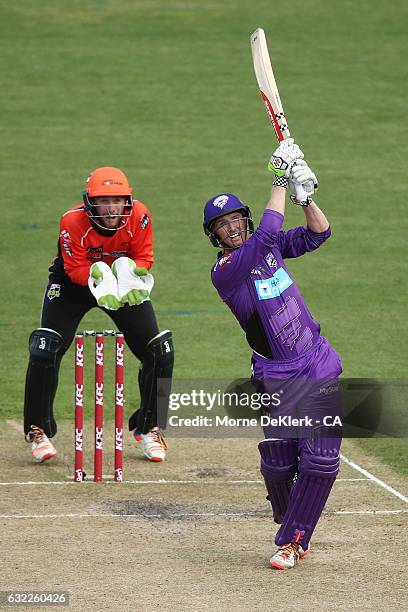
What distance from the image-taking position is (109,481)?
909cm

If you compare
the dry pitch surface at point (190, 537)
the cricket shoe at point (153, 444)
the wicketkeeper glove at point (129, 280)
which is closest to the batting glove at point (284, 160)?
the wicketkeeper glove at point (129, 280)

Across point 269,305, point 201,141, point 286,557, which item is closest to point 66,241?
point 269,305

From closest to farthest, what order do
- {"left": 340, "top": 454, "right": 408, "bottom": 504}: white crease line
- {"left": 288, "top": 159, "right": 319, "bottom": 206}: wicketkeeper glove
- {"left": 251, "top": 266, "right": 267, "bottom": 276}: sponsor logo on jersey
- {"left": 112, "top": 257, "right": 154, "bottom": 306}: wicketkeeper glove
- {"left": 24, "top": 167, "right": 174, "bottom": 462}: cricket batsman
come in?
{"left": 288, "top": 159, "right": 319, "bottom": 206}: wicketkeeper glove < {"left": 251, "top": 266, "right": 267, "bottom": 276}: sponsor logo on jersey < {"left": 340, "top": 454, "right": 408, "bottom": 504}: white crease line < {"left": 112, "top": 257, "right": 154, "bottom": 306}: wicketkeeper glove < {"left": 24, "top": 167, "right": 174, "bottom": 462}: cricket batsman

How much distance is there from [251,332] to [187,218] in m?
9.89

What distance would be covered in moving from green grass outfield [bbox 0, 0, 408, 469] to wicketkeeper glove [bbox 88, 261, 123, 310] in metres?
2.10

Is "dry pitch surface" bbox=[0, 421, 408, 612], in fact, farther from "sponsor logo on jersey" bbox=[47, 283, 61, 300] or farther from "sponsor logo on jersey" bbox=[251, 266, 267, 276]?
"sponsor logo on jersey" bbox=[251, 266, 267, 276]

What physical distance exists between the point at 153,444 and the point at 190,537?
175cm

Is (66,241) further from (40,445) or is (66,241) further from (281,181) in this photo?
(281,181)

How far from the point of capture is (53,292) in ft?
31.4

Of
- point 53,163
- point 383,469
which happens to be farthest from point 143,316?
point 53,163

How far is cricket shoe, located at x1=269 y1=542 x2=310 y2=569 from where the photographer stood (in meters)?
7.29

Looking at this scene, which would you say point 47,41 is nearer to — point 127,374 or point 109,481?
point 127,374

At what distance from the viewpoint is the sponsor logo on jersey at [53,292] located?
376 inches
